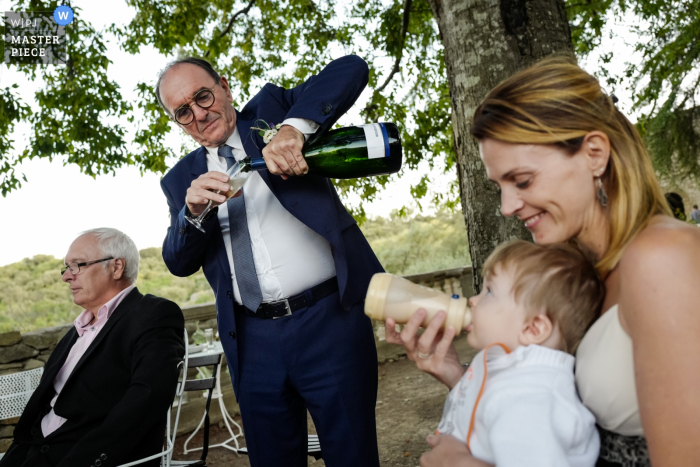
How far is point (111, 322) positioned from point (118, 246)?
0.54m

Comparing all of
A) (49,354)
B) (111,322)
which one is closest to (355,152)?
(111,322)

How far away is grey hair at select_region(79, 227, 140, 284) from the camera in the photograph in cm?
317

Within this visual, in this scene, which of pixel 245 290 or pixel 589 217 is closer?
pixel 589 217

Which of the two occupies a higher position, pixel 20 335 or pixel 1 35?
pixel 1 35

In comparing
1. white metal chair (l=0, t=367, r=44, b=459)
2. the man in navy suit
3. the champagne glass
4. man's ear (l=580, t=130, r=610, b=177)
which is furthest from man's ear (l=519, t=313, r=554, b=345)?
white metal chair (l=0, t=367, r=44, b=459)

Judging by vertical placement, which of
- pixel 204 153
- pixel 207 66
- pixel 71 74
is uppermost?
pixel 71 74

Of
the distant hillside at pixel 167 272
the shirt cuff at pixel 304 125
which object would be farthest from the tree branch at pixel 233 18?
the shirt cuff at pixel 304 125

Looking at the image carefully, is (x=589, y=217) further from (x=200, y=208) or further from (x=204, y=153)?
(x=204, y=153)

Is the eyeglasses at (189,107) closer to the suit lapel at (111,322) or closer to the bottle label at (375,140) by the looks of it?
the bottle label at (375,140)

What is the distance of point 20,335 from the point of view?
184 inches

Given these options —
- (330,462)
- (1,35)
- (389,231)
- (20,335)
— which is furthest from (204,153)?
(389,231)

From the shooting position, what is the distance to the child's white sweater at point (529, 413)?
3.62 feet

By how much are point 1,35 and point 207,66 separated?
13.5 ft

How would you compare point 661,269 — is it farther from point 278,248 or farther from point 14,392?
point 14,392
